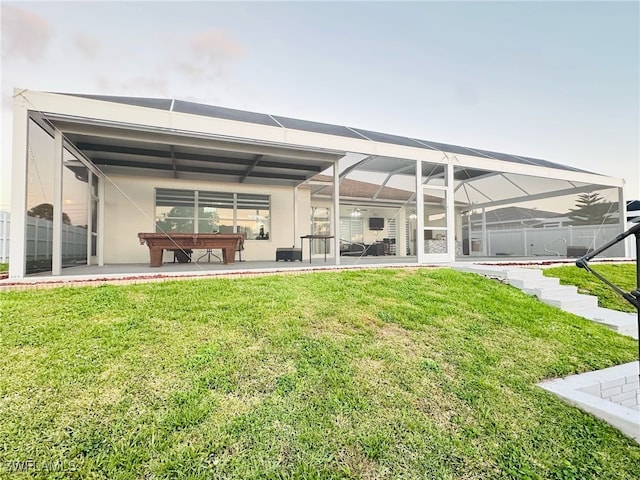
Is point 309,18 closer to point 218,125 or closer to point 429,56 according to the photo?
point 429,56

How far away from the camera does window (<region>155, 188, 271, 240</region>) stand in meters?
10.8

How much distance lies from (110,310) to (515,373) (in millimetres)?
4547

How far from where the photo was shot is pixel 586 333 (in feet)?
15.1

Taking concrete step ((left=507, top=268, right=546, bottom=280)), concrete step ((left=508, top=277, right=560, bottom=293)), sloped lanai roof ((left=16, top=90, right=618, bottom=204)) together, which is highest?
sloped lanai roof ((left=16, top=90, right=618, bottom=204))

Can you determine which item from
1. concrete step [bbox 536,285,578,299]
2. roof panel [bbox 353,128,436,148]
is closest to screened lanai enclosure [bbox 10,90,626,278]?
roof panel [bbox 353,128,436,148]

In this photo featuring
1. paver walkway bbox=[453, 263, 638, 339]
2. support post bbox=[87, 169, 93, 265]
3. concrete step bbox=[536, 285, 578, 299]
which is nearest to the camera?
paver walkway bbox=[453, 263, 638, 339]

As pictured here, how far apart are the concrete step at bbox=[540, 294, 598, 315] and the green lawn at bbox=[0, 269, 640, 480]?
1298mm

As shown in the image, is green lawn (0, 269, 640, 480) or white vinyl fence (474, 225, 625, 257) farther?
white vinyl fence (474, 225, 625, 257)

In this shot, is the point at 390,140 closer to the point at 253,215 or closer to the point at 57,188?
the point at 253,215

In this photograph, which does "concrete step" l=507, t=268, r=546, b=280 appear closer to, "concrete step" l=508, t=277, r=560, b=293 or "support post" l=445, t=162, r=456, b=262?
"concrete step" l=508, t=277, r=560, b=293

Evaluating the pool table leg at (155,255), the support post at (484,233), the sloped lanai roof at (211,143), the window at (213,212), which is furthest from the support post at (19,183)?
the support post at (484,233)

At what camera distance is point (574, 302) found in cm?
593

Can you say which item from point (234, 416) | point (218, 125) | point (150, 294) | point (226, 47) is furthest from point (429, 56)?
point (234, 416)

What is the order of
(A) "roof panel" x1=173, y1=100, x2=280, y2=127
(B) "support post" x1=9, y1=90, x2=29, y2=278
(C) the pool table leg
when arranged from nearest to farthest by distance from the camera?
1. (B) "support post" x1=9, y1=90, x2=29, y2=278
2. (A) "roof panel" x1=173, y1=100, x2=280, y2=127
3. (C) the pool table leg
